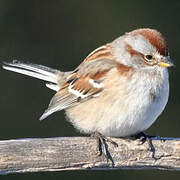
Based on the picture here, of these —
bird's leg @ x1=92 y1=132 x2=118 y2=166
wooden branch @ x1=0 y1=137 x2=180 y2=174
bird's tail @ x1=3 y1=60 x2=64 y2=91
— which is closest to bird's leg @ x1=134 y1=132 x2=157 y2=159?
wooden branch @ x1=0 y1=137 x2=180 y2=174

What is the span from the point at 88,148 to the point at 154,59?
2.62 feet

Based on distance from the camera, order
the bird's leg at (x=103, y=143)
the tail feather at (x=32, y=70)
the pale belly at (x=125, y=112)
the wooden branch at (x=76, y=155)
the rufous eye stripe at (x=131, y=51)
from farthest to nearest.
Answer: the tail feather at (x=32, y=70) → the rufous eye stripe at (x=131, y=51) → the pale belly at (x=125, y=112) → the bird's leg at (x=103, y=143) → the wooden branch at (x=76, y=155)

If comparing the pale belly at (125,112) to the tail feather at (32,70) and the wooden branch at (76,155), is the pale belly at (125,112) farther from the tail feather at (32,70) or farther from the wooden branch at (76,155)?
the tail feather at (32,70)

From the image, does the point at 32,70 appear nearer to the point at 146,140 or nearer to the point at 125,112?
the point at 125,112

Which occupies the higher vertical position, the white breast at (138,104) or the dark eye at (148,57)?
the dark eye at (148,57)

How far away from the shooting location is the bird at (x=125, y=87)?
167 inches

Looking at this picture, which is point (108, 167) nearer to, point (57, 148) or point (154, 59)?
point (57, 148)

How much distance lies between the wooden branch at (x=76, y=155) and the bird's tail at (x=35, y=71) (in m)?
1.09

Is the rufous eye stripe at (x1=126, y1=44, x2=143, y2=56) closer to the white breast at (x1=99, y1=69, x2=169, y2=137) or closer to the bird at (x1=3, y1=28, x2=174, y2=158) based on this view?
the bird at (x1=3, y1=28, x2=174, y2=158)

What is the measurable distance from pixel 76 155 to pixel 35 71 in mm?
1319

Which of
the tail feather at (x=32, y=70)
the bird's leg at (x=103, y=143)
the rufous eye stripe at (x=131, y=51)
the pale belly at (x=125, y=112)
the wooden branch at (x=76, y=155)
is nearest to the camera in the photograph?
the wooden branch at (x=76, y=155)

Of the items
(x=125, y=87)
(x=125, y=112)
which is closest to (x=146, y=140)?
(x=125, y=112)

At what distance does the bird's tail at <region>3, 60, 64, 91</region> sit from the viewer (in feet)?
16.8

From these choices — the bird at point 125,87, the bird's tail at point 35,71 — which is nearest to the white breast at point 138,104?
the bird at point 125,87
